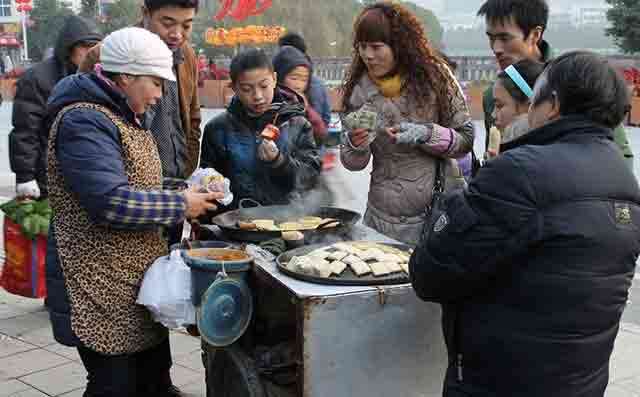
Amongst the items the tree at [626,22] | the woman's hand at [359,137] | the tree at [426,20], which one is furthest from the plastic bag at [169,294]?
the tree at [626,22]

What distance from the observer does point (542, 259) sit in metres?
1.71

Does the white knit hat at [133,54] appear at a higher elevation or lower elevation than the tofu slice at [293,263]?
higher

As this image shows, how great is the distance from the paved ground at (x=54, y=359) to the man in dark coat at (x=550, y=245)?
1.88 meters

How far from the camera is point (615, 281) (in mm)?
1762

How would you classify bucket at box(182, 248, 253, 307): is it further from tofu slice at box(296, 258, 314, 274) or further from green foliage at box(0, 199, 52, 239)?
green foliage at box(0, 199, 52, 239)

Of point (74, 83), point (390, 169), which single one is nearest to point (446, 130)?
point (390, 169)

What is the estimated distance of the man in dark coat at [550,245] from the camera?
1.66 m

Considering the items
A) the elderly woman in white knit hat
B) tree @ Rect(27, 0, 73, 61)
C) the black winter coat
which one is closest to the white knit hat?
the elderly woman in white knit hat

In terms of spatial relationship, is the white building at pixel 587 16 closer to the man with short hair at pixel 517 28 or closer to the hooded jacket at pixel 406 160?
the man with short hair at pixel 517 28

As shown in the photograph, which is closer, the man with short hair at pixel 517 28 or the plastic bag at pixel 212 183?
the plastic bag at pixel 212 183

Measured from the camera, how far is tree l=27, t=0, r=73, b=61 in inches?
1927

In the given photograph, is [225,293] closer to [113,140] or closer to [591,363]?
[113,140]

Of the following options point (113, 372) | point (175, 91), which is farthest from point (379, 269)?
point (175, 91)

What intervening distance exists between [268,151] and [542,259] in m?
1.70
